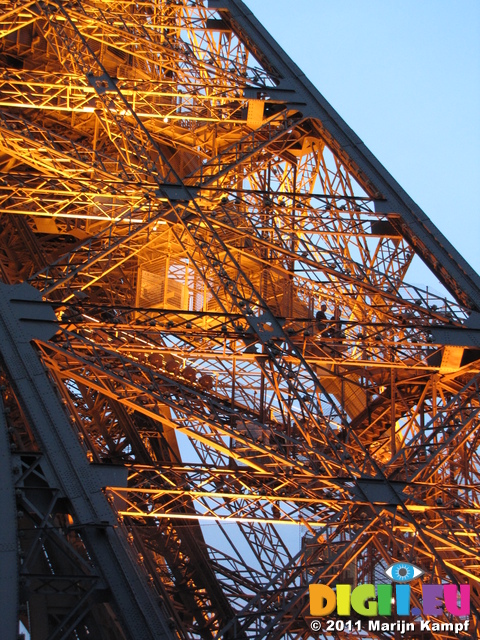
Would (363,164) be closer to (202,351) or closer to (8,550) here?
(202,351)

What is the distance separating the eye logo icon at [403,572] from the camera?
51.8 feet

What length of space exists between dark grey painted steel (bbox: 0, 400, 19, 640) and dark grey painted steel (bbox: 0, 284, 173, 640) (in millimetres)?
618

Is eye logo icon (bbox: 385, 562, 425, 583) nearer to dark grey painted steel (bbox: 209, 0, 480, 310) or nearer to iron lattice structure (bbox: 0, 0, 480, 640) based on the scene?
iron lattice structure (bbox: 0, 0, 480, 640)

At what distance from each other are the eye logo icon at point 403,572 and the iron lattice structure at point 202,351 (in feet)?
0.93

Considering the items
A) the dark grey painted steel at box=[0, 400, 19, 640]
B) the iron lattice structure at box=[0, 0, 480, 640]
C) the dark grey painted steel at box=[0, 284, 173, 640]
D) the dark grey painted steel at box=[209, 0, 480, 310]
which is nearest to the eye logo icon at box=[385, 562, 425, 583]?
the iron lattice structure at box=[0, 0, 480, 640]

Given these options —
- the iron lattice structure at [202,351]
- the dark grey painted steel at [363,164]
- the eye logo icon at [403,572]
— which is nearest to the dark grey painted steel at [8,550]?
the iron lattice structure at [202,351]

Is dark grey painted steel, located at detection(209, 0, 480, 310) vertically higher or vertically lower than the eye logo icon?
higher

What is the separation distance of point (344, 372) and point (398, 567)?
7.31 m

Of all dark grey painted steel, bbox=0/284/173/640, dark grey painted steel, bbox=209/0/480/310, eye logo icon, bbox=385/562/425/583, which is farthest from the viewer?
dark grey painted steel, bbox=209/0/480/310

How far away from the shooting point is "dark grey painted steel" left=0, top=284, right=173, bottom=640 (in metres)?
13.2

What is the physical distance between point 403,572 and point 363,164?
27.4 feet

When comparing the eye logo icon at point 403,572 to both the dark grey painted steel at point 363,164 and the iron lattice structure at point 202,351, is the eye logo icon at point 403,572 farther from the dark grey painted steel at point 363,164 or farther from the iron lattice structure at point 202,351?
the dark grey painted steel at point 363,164

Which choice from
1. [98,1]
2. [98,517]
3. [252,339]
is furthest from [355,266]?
[98,1]

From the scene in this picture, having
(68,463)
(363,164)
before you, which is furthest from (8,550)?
(363,164)
